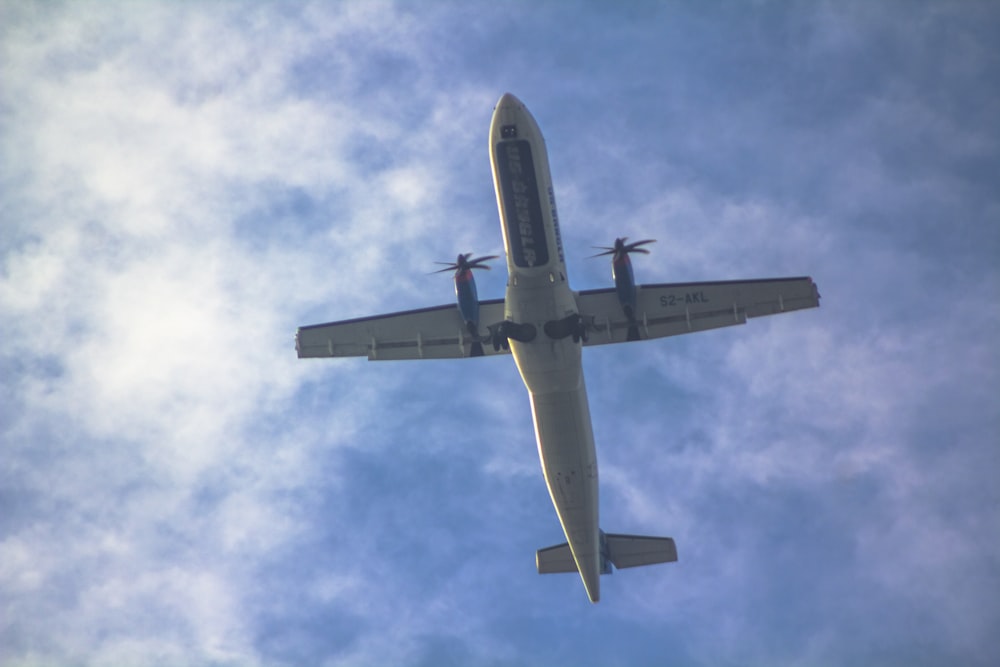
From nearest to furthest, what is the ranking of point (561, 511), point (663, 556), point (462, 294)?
point (462, 294), point (561, 511), point (663, 556)

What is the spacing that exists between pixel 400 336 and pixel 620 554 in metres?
18.6

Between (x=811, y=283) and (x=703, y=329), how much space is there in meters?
5.86

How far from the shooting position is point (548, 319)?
46.4 metres

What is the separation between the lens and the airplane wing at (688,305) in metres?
50.0

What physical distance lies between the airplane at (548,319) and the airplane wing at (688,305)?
0.05m

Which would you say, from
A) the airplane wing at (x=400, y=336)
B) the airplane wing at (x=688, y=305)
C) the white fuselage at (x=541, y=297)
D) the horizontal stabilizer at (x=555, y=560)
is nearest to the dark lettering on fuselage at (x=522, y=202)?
the white fuselage at (x=541, y=297)

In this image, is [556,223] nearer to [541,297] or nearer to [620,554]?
[541,297]

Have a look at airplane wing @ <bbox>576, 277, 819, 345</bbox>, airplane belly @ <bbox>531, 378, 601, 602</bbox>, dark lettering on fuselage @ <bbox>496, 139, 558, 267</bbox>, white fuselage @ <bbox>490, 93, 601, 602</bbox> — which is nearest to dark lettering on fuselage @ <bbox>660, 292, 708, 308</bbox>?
airplane wing @ <bbox>576, 277, 819, 345</bbox>

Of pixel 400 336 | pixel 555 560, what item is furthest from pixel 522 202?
pixel 555 560

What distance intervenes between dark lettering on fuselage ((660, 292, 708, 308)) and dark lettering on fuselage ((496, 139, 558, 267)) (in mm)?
8315

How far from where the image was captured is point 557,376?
157 ft

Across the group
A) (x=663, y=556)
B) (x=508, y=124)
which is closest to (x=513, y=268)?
(x=508, y=124)

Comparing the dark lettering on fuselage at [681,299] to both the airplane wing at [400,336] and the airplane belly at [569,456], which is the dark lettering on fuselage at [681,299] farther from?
the airplane wing at [400,336]

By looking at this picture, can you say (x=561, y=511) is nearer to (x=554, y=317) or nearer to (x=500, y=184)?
(x=554, y=317)
